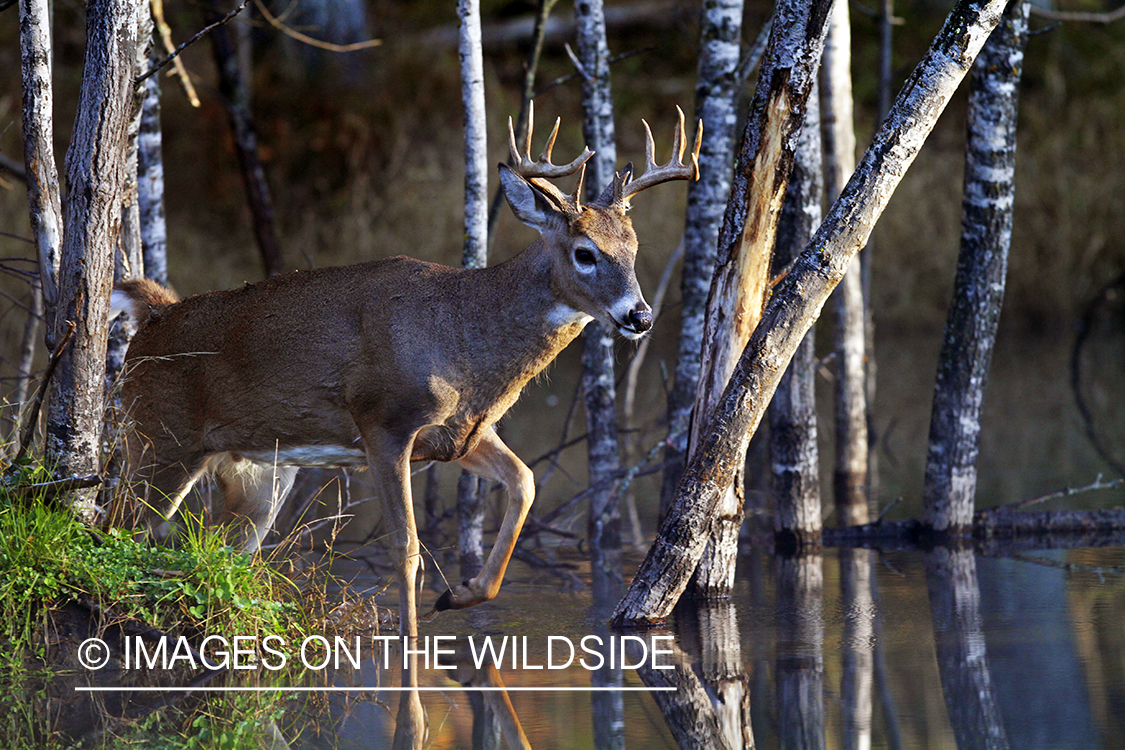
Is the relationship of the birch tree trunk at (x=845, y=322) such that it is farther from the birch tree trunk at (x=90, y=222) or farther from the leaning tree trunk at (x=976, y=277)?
the birch tree trunk at (x=90, y=222)

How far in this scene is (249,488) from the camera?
24.6 ft

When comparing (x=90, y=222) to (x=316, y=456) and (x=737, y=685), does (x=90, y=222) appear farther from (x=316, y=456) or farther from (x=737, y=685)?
(x=737, y=685)

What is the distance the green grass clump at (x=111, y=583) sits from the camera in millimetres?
5688

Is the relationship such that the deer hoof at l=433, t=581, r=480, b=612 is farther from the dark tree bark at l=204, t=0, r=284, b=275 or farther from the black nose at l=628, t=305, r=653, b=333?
the dark tree bark at l=204, t=0, r=284, b=275

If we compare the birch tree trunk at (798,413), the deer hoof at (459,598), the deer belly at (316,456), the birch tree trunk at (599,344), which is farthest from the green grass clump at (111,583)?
the birch tree trunk at (798,413)

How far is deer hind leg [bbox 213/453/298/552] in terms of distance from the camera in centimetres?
734

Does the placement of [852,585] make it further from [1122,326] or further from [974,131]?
[1122,326]

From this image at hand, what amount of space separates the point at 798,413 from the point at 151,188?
4024 millimetres

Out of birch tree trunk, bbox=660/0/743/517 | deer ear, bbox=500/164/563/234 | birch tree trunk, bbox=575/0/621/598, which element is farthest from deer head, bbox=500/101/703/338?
birch tree trunk, bbox=575/0/621/598

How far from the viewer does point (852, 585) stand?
6996mm

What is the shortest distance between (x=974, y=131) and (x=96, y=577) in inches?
206

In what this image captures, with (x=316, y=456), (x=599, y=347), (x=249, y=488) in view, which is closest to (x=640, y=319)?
(x=316, y=456)

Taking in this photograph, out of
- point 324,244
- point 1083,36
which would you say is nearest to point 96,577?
point 324,244

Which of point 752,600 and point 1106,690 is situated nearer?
point 1106,690
